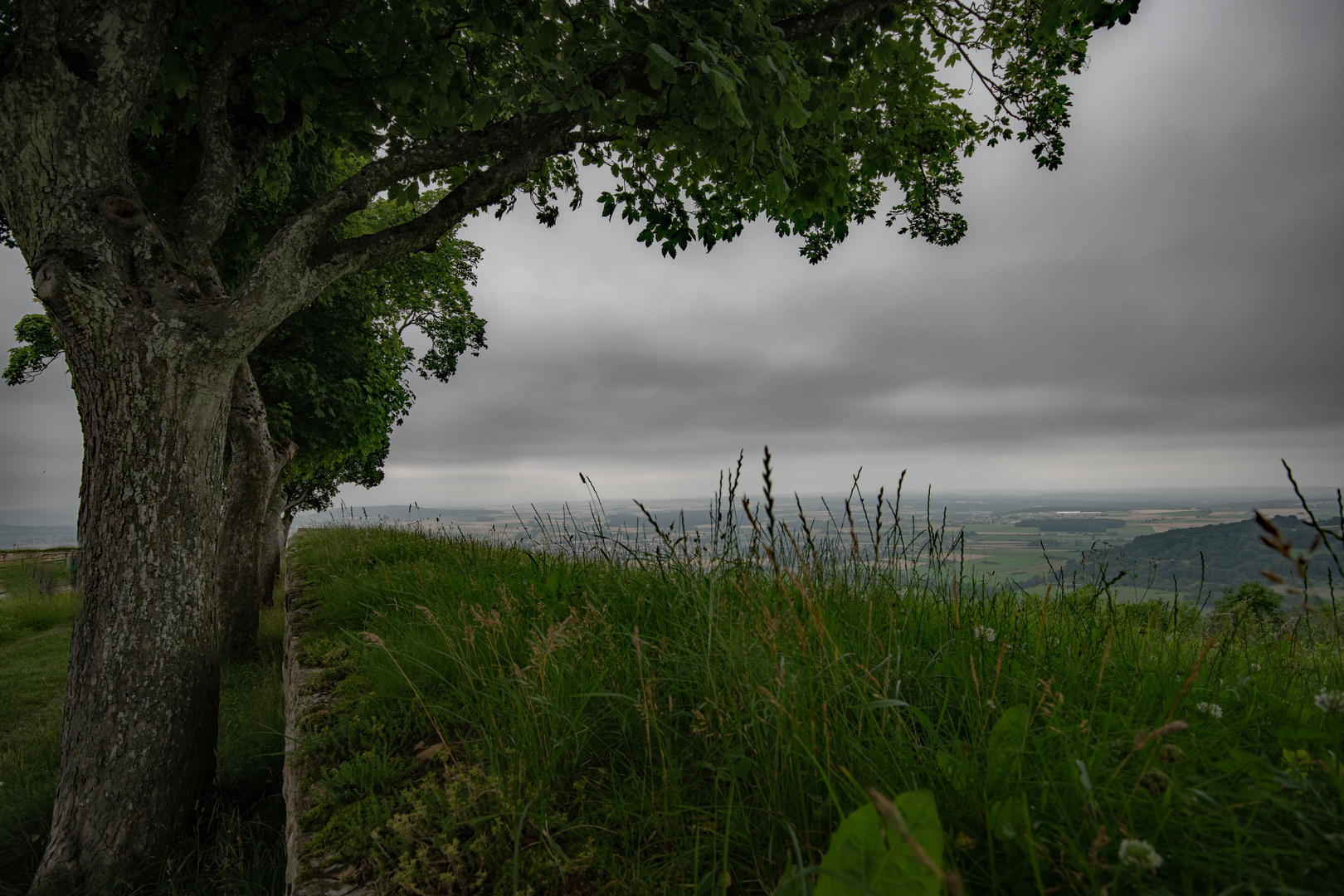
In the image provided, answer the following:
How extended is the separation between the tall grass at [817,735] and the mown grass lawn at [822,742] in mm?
12

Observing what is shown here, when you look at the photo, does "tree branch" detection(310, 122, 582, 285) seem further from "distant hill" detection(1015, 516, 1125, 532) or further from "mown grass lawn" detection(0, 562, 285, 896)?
"distant hill" detection(1015, 516, 1125, 532)

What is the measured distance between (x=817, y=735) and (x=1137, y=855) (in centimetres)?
72

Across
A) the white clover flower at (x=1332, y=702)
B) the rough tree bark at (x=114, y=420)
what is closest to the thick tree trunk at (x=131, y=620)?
the rough tree bark at (x=114, y=420)

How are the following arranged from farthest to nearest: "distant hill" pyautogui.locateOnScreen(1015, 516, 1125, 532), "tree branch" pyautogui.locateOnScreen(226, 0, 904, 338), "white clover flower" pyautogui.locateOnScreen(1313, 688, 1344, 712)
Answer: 1. "tree branch" pyautogui.locateOnScreen(226, 0, 904, 338)
2. "distant hill" pyautogui.locateOnScreen(1015, 516, 1125, 532)
3. "white clover flower" pyautogui.locateOnScreen(1313, 688, 1344, 712)

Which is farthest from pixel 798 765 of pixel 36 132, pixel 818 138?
pixel 818 138

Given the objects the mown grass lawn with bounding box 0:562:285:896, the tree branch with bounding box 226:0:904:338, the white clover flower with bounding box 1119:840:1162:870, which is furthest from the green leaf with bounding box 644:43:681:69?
the mown grass lawn with bounding box 0:562:285:896

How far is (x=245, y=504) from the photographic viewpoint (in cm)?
753

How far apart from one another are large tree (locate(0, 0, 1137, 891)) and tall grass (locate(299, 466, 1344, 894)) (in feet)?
5.67

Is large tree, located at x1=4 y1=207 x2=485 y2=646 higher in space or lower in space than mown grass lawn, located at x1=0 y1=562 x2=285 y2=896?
higher

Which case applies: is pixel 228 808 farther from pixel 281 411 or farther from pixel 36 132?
pixel 281 411

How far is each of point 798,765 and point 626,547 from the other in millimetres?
2085

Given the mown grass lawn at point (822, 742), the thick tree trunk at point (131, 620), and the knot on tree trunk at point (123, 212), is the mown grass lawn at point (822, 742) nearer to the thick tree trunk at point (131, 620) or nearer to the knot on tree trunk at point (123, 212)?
the thick tree trunk at point (131, 620)

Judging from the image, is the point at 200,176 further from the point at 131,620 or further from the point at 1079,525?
the point at 1079,525

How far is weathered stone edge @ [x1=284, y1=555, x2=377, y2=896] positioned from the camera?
6.25 feet
